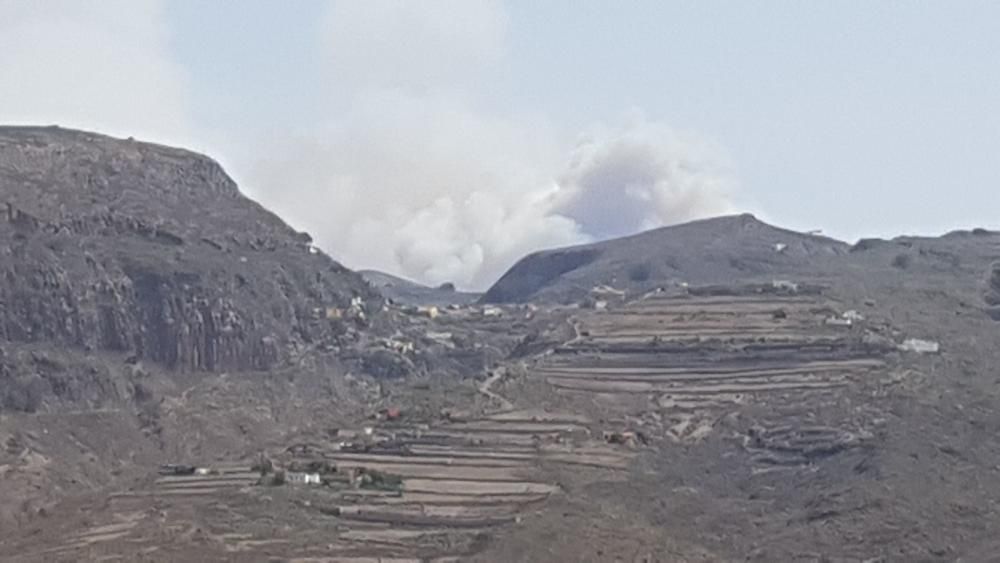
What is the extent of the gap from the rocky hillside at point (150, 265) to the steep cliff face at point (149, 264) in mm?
79

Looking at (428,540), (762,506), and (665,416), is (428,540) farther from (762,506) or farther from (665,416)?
(665,416)

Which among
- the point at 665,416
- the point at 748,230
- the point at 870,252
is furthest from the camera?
the point at 748,230

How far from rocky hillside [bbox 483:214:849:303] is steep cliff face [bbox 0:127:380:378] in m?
31.5

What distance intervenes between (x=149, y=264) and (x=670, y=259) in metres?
56.0

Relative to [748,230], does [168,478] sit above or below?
below

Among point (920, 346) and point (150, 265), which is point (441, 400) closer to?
point (150, 265)

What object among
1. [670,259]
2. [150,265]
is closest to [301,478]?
[150,265]

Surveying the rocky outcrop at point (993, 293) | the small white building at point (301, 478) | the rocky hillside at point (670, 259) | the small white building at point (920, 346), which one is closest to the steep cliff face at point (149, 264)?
the rocky hillside at point (670, 259)

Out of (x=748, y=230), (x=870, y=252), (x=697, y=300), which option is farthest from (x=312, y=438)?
(x=748, y=230)

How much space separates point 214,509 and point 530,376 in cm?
3077

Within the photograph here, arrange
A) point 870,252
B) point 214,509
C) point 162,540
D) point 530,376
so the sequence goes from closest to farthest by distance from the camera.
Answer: point 162,540 < point 214,509 < point 530,376 < point 870,252

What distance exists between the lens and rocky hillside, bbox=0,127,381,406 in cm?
10244

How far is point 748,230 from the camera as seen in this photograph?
6471 inches

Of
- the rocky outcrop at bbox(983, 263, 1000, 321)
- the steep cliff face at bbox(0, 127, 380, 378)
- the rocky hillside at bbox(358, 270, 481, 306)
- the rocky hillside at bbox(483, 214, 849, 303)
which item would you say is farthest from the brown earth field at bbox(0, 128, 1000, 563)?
the rocky hillside at bbox(358, 270, 481, 306)
